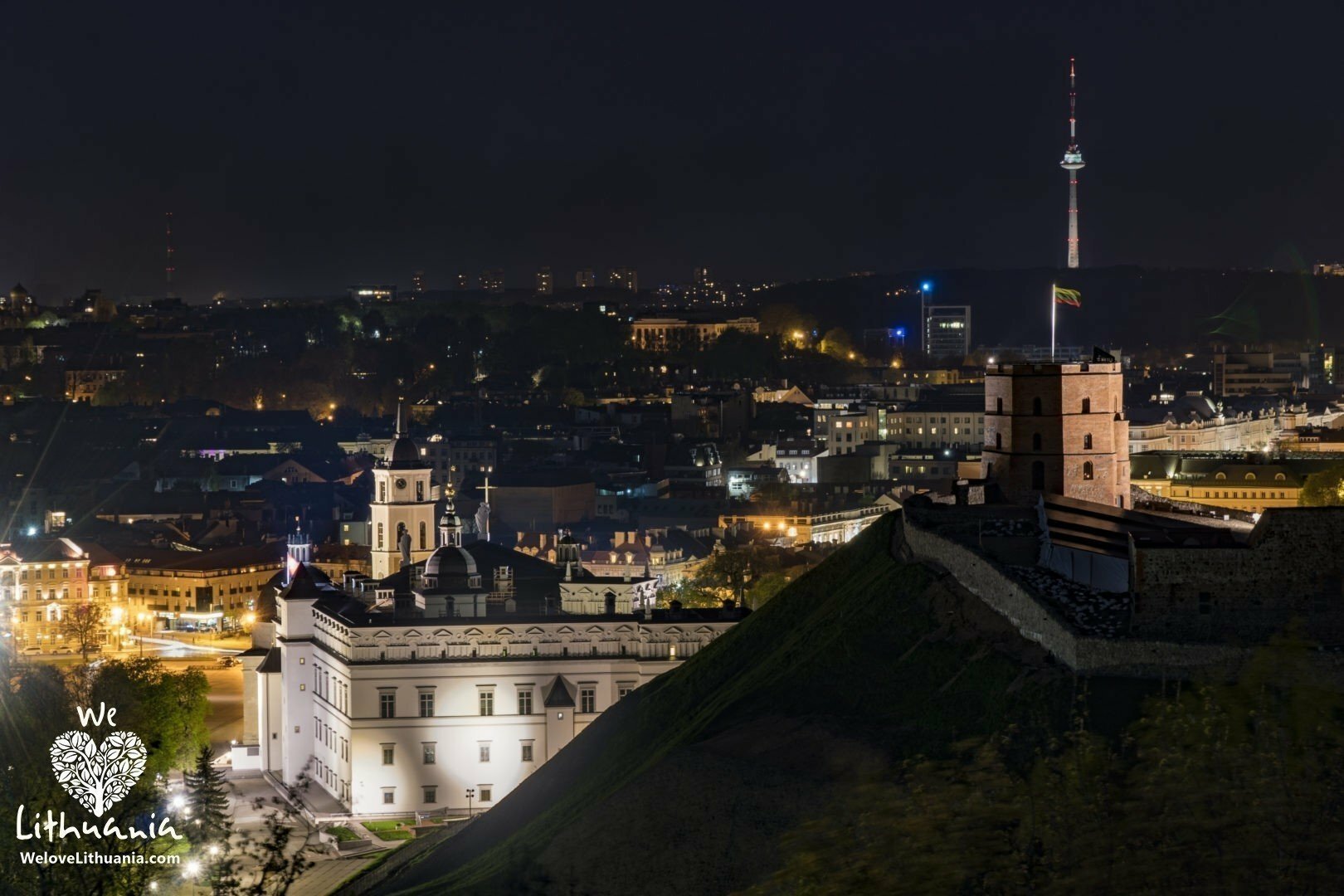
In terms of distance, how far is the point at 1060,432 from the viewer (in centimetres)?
3994

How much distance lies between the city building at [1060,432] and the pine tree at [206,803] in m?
13.1

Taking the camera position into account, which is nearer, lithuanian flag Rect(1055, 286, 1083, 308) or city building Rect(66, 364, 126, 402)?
lithuanian flag Rect(1055, 286, 1083, 308)

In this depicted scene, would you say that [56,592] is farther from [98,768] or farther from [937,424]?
[937,424]

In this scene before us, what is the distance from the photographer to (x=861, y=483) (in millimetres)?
102500

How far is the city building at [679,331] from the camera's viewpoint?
174625 millimetres

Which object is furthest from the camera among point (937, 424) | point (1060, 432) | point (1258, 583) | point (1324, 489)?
point (937, 424)

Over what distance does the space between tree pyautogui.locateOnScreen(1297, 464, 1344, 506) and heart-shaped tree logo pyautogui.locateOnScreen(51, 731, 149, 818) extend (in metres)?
31.0

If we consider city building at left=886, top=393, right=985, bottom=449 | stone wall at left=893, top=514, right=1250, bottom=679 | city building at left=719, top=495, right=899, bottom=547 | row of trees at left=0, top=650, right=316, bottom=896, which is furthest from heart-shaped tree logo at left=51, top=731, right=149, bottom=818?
city building at left=886, top=393, right=985, bottom=449

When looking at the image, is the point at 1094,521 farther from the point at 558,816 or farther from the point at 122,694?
the point at 122,694

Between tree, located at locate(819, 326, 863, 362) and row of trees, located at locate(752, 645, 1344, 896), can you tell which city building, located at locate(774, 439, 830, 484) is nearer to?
tree, located at locate(819, 326, 863, 362)

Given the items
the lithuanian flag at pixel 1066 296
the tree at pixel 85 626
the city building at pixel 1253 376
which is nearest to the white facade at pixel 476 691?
the lithuanian flag at pixel 1066 296

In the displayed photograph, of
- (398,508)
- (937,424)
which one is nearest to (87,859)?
(398,508)

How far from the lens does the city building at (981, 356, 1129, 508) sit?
39906 millimetres

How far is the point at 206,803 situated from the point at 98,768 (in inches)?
140
